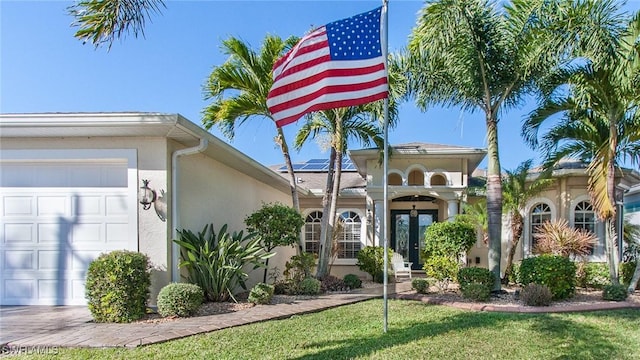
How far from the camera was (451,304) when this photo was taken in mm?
8195

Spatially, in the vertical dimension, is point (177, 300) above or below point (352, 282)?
above

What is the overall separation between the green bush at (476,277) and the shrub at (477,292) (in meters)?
0.19

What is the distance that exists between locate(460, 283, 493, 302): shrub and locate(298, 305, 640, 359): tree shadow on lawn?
34.0 inches

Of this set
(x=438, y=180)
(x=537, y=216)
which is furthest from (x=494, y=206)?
(x=537, y=216)

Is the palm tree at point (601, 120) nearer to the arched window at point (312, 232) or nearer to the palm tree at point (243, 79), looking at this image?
the palm tree at point (243, 79)

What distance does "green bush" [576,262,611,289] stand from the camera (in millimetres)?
10148

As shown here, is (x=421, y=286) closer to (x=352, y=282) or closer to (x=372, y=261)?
(x=352, y=282)

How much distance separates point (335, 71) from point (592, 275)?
9.87m

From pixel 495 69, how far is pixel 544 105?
209 centimetres

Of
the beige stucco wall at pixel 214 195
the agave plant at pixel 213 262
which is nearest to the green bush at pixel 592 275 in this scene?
the agave plant at pixel 213 262

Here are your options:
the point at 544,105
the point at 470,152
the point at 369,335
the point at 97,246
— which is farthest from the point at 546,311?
the point at 97,246

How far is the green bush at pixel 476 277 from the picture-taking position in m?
8.69

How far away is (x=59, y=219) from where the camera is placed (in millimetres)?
7609

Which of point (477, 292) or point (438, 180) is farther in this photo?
point (438, 180)
